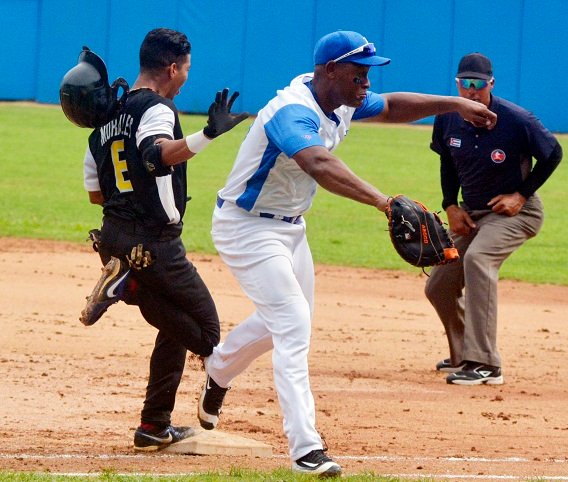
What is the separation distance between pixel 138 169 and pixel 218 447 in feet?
4.60

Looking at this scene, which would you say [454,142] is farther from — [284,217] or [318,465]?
[318,465]

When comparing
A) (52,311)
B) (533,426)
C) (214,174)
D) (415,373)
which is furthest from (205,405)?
(214,174)

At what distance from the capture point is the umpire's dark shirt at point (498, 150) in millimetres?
7770

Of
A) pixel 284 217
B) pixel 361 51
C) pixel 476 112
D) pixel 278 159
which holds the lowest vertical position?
pixel 284 217

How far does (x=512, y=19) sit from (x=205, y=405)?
25432mm

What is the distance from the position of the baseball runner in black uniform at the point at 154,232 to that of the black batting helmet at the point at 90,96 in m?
0.05

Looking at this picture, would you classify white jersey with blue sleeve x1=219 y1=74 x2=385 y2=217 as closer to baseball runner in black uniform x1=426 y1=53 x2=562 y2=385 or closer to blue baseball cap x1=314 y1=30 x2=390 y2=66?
blue baseball cap x1=314 y1=30 x2=390 y2=66

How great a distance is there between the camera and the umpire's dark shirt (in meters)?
7.77

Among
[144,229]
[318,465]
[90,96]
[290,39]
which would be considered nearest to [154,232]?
[144,229]

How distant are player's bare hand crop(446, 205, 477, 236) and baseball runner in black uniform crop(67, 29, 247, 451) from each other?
2942 mm

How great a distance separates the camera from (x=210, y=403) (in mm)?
5719

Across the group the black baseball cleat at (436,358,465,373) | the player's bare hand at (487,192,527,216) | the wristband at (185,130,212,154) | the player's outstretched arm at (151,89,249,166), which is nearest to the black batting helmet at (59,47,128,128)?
the player's outstretched arm at (151,89,249,166)

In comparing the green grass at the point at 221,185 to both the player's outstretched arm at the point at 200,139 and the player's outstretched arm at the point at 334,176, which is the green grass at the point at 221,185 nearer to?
the player's outstretched arm at the point at 200,139

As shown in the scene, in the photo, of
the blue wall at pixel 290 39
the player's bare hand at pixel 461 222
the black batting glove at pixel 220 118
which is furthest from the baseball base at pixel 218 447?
the blue wall at pixel 290 39
